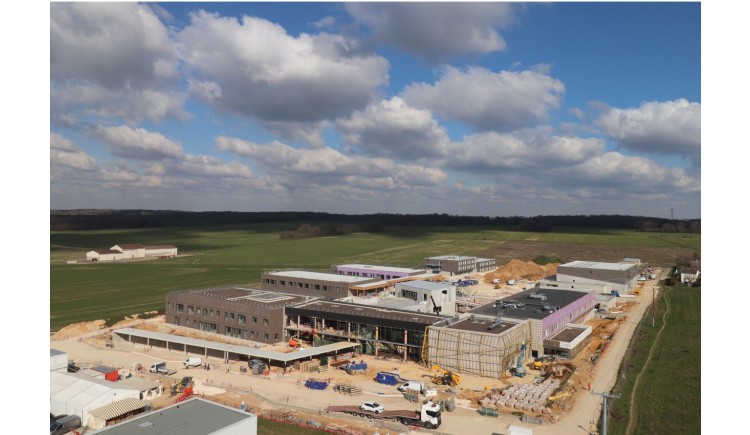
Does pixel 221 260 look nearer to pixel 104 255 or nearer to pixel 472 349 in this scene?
pixel 104 255

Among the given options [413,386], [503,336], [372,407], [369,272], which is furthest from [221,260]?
[372,407]

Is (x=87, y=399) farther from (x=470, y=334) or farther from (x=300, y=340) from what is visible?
(x=470, y=334)

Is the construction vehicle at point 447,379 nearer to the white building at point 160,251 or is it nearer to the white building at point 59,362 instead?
the white building at point 59,362

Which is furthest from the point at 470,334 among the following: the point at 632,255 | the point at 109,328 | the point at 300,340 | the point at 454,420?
the point at 632,255

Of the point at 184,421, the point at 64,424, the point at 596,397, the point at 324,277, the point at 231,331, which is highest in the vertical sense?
the point at 324,277

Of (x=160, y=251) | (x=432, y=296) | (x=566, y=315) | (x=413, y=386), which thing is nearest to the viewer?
(x=413, y=386)

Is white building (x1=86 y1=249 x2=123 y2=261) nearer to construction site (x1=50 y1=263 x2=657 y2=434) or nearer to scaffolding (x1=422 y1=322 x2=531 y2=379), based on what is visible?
construction site (x1=50 y1=263 x2=657 y2=434)

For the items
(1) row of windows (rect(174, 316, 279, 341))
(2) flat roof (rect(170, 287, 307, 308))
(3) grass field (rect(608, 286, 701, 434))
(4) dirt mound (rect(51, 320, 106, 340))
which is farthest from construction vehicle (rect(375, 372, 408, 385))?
(4) dirt mound (rect(51, 320, 106, 340))
